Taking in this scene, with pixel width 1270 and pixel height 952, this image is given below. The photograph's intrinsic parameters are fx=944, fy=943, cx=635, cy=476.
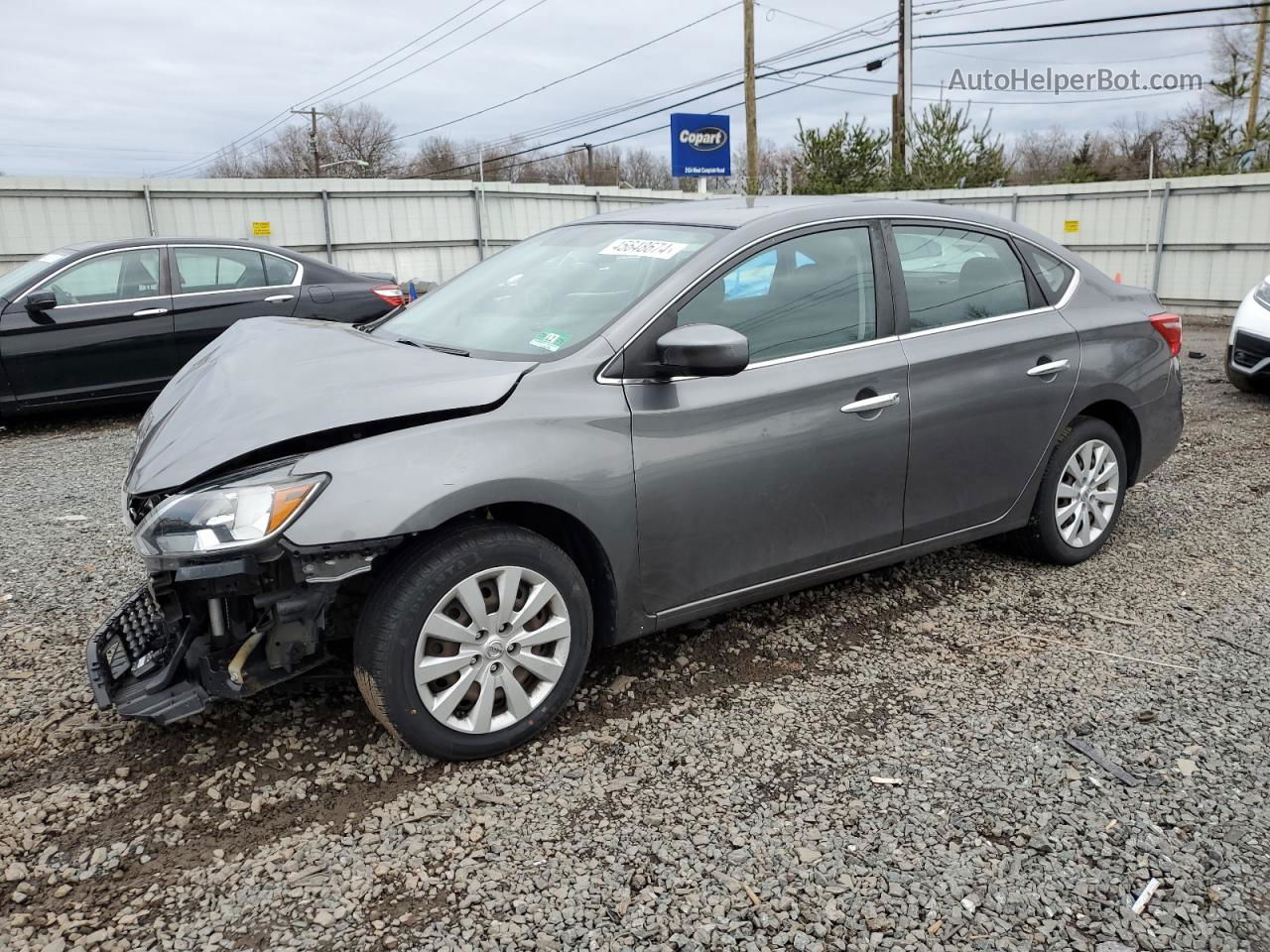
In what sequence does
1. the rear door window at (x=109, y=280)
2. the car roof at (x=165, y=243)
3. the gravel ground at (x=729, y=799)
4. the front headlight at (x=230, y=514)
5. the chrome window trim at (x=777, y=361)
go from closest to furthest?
the gravel ground at (x=729, y=799), the front headlight at (x=230, y=514), the chrome window trim at (x=777, y=361), the rear door window at (x=109, y=280), the car roof at (x=165, y=243)

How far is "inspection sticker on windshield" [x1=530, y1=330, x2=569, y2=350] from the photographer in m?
3.10

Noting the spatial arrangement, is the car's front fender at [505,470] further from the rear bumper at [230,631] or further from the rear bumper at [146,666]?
the rear bumper at [146,666]

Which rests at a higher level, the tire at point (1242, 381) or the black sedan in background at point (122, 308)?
the black sedan in background at point (122, 308)

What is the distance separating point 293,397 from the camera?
9.04 feet

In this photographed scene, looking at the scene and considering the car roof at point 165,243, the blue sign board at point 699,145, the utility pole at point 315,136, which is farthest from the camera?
the utility pole at point 315,136

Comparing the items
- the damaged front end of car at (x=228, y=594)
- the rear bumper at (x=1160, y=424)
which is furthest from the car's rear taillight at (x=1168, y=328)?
the damaged front end of car at (x=228, y=594)

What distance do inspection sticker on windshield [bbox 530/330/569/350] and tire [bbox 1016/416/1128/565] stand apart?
7.64 ft

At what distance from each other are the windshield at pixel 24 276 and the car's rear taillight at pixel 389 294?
8.27 ft

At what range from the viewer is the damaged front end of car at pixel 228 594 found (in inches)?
96.5

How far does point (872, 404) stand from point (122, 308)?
21.9ft

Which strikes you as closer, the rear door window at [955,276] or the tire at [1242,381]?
the rear door window at [955,276]

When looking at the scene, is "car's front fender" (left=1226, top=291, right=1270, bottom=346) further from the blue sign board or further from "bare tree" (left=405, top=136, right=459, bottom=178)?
"bare tree" (left=405, top=136, right=459, bottom=178)

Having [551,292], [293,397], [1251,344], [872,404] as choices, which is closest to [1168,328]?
[872,404]

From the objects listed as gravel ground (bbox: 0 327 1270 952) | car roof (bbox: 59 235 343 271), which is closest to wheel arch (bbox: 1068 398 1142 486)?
gravel ground (bbox: 0 327 1270 952)
